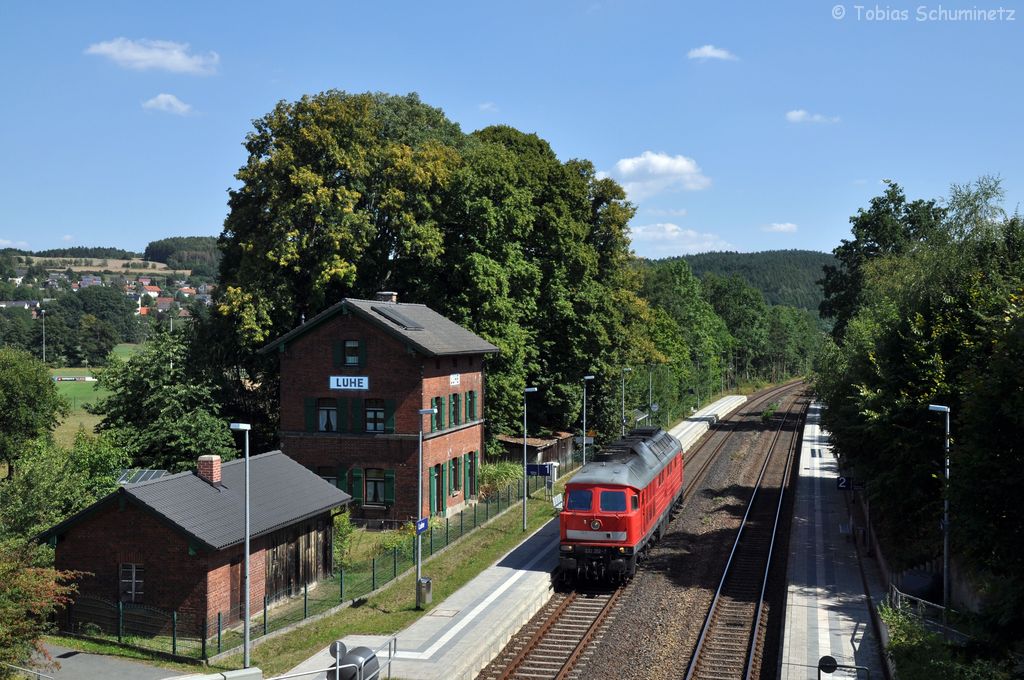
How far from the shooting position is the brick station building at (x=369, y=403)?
37000 millimetres

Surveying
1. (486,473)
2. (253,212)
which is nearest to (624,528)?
(486,473)

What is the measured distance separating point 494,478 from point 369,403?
8.97 metres

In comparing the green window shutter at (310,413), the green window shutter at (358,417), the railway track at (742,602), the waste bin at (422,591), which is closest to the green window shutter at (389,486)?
the green window shutter at (358,417)

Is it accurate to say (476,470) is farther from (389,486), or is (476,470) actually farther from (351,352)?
(351,352)

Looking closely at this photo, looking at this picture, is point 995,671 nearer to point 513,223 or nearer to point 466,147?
point 513,223

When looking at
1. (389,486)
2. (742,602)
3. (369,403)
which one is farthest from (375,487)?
(742,602)

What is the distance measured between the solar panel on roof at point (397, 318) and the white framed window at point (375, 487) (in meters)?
6.09

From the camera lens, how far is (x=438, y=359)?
1512 inches

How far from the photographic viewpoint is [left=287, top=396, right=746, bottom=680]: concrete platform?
2088cm

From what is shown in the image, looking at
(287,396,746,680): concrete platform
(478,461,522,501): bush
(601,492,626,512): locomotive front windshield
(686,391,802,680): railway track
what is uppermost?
(601,492,626,512): locomotive front windshield

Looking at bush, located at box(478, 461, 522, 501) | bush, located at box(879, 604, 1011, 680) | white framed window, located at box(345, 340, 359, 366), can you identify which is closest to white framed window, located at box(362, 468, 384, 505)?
white framed window, located at box(345, 340, 359, 366)

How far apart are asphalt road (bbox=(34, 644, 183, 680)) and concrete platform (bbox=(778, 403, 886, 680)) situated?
47.6ft

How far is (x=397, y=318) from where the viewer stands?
38.0 meters

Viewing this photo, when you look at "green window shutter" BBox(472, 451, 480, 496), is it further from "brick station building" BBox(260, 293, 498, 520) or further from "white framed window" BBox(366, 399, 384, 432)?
"white framed window" BBox(366, 399, 384, 432)
